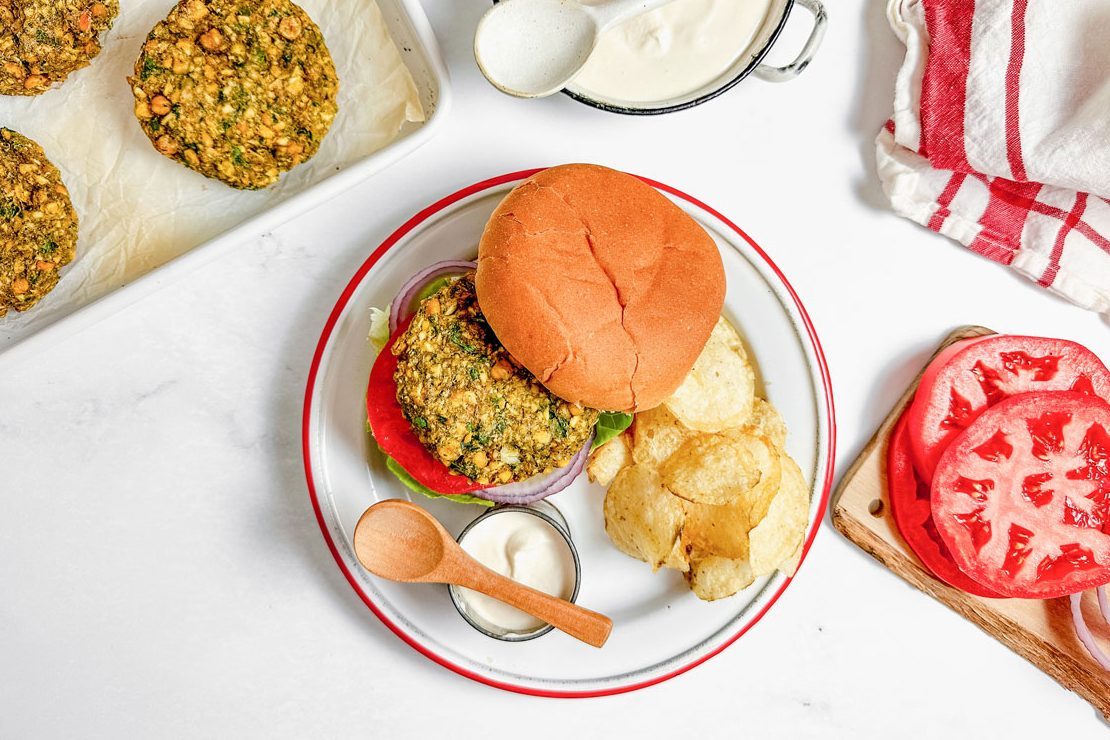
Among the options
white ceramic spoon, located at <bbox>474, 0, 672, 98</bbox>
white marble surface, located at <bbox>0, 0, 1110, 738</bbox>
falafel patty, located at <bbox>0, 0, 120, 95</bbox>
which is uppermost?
white ceramic spoon, located at <bbox>474, 0, 672, 98</bbox>

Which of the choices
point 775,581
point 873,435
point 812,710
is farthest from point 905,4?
point 812,710

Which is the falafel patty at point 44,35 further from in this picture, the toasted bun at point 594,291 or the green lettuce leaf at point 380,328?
the toasted bun at point 594,291

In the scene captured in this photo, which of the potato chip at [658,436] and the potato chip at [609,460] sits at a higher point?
the potato chip at [658,436]

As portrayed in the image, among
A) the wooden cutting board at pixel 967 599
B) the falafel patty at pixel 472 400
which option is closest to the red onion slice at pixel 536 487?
the falafel patty at pixel 472 400

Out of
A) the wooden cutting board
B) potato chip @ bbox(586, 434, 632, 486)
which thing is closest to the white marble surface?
the wooden cutting board

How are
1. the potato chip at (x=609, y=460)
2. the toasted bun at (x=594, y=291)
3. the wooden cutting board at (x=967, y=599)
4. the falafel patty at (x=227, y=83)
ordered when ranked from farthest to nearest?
the wooden cutting board at (x=967, y=599), the potato chip at (x=609, y=460), the falafel patty at (x=227, y=83), the toasted bun at (x=594, y=291)

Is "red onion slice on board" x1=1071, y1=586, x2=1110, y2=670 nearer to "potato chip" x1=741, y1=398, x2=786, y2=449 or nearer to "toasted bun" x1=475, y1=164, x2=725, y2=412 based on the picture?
"potato chip" x1=741, y1=398, x2=786, y2=449
